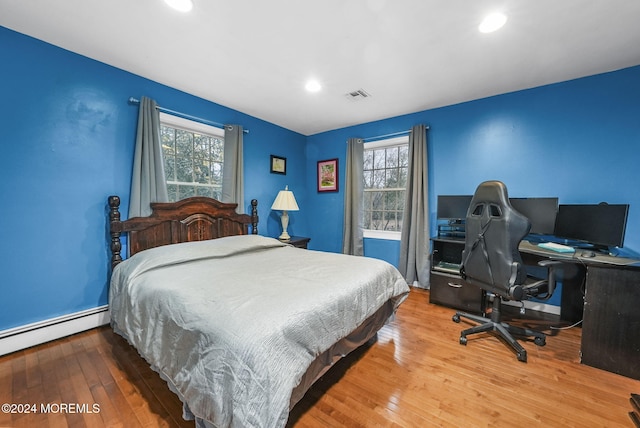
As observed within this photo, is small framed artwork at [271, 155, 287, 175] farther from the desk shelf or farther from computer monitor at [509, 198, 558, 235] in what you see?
computer monitor at [509, 198, 558, 235]

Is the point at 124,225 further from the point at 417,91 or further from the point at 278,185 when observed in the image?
the point at 417,91

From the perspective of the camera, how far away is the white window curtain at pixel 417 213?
332 centimetres

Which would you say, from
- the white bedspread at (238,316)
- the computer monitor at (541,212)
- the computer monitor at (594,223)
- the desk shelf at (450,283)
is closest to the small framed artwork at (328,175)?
the desk shelf at (450,283)

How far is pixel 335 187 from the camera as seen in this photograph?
424 cm

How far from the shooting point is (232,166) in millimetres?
3193

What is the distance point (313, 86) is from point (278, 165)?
1.56m

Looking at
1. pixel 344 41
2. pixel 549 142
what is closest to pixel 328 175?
pixel 344 41

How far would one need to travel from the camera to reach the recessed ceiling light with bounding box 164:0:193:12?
61.1 inches

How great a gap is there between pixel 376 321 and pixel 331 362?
0.64 m

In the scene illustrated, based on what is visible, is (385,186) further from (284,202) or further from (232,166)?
(232,166)

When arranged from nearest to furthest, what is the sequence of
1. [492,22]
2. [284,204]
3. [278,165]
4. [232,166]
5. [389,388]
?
[389,388], [492,22], [232,166], [284,204], [278,165]

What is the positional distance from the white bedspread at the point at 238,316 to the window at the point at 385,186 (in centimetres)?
183

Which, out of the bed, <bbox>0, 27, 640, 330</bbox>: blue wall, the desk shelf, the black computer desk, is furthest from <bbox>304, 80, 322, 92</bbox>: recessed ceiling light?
the black computer desk

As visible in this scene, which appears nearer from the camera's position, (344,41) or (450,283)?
(344,41)
